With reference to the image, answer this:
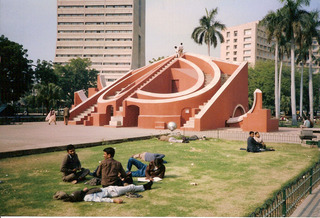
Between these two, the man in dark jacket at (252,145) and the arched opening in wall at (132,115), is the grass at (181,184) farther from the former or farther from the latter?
the arched opening in wall at (132,115)

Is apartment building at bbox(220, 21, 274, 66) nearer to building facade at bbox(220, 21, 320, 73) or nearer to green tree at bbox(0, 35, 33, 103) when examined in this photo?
building facade at bbox(220, 21, 320, 73)

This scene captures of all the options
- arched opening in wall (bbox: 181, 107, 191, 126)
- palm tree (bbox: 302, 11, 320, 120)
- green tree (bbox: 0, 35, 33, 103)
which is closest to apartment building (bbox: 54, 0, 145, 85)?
green tree (bbox: 0, 35, 33, 103)

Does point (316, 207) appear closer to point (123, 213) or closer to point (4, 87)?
point (123, 213)

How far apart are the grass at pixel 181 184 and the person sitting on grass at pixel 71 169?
0.70ft

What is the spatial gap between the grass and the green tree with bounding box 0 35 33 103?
2144cm

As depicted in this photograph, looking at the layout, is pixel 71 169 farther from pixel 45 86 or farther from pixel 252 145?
pixel 45 86

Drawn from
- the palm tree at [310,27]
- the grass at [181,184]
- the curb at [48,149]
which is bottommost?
the grass at [181,184]

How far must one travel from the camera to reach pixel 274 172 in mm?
7207

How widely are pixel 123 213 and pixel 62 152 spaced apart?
6423 millimetres

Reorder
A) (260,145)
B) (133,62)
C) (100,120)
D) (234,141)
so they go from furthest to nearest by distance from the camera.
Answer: (133,62) → (100,120) → (234,141) → (260,145)

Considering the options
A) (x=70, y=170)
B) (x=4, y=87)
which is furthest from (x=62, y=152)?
(x=4, y=87)

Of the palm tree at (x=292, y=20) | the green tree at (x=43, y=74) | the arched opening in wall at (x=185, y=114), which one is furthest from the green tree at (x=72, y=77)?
the palm tree at (x=292, y=20)

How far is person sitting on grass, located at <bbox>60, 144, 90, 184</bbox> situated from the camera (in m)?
6.17

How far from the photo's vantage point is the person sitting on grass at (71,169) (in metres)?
6.17
